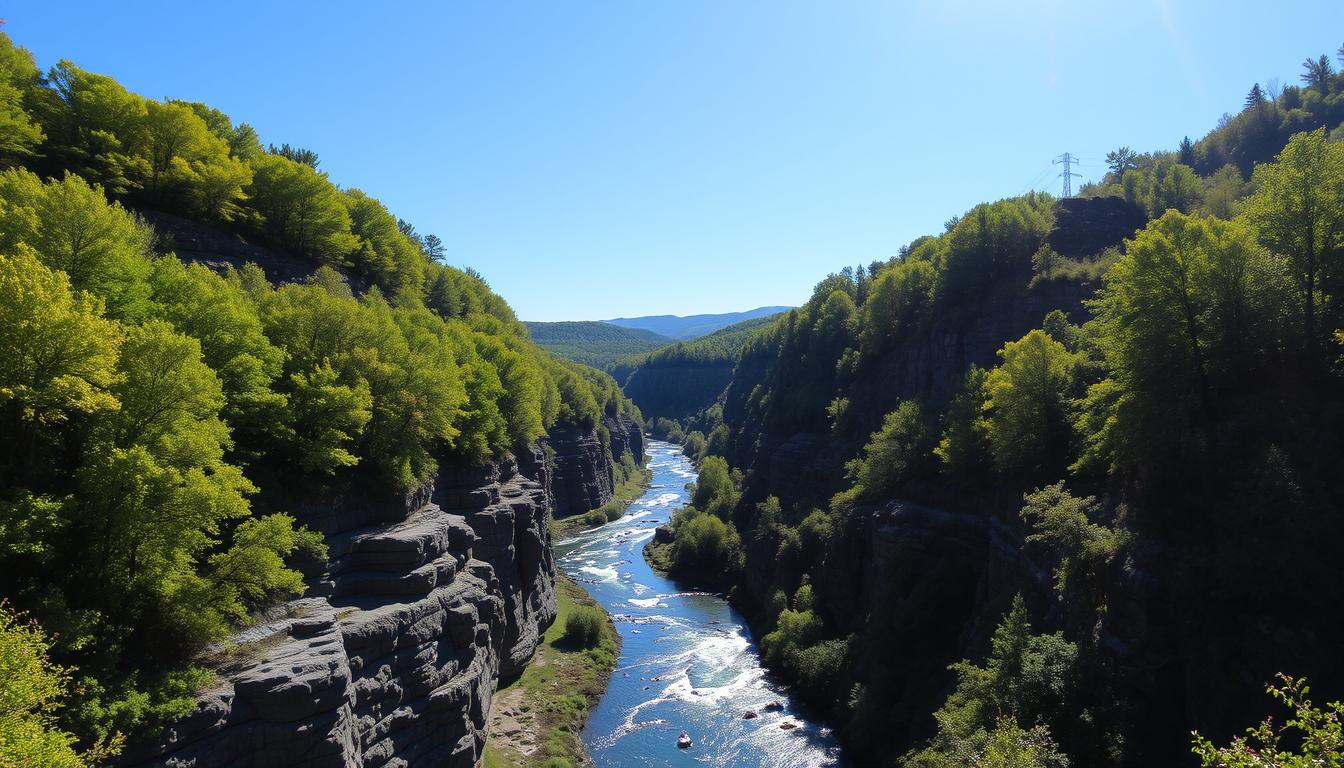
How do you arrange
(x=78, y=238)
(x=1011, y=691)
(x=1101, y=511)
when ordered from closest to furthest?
(x=78, y=238)
(x=1011, y=691)
(x=1101, y=511)

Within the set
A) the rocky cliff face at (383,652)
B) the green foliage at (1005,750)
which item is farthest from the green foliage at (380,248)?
the green foliage at (1005,750)

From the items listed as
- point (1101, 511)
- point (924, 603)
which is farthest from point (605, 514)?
point (1101, 511)

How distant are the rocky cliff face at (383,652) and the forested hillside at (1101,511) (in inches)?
797

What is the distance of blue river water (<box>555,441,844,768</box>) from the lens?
40094 millimetres

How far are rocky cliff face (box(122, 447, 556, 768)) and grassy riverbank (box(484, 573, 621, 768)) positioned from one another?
180 cm

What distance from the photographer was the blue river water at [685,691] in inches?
1578

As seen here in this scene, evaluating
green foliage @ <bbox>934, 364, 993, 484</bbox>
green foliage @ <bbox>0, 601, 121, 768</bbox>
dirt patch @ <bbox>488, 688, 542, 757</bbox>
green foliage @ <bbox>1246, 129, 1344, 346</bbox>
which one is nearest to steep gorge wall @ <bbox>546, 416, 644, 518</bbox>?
dirt patch @ <bbox>488, 688, 542, 757</bbox>

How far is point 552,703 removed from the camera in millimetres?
44156

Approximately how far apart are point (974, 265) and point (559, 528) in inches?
2371

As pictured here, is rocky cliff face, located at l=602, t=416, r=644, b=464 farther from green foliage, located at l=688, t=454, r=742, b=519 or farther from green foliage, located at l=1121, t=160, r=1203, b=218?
green foliage, located at l=1121, t=160, r=1203, b=218

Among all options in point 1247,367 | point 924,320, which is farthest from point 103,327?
point 924,320

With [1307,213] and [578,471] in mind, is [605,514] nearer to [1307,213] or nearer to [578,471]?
[578,471]

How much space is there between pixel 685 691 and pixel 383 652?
994 inches

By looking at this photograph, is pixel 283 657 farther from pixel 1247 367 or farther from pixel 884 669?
pixel 1247 367
